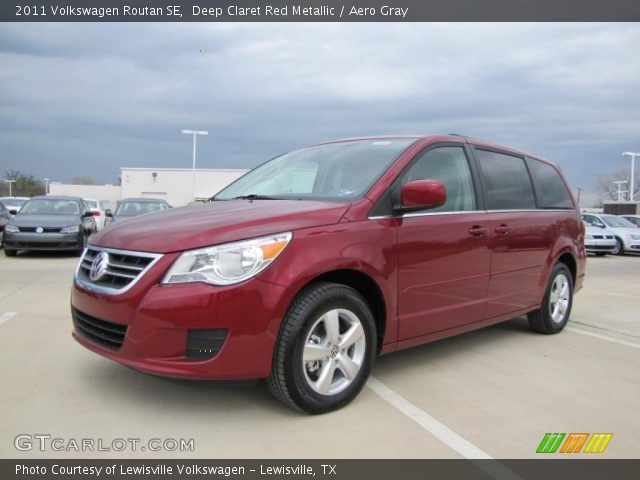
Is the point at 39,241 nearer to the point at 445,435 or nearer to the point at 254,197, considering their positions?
the point at 254,197

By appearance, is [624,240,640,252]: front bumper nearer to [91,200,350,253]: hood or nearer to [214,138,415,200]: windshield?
[214,138,415,200]: windshield

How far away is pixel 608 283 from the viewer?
1005 cm

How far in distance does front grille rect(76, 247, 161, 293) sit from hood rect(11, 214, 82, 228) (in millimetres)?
9705

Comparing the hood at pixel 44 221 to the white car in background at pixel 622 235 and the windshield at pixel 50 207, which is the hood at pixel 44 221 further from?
the white car in background at pixel 622 235

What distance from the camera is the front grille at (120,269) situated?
2912mm

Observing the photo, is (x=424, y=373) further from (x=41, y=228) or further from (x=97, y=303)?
(x=41, y=228)

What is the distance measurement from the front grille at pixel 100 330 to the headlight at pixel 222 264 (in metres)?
0.45

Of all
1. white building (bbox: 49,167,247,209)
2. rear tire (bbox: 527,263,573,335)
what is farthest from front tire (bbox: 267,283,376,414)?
white building (bbox: 49,167,247,209)

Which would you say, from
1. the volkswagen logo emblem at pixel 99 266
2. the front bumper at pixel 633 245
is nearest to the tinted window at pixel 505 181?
the volkswagen logo emblem at pixel 99 266

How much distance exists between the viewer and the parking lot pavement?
2.84 m

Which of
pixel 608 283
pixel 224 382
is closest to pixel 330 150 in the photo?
pixel 224 382

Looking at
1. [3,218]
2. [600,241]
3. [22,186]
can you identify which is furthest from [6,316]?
[22,186]
